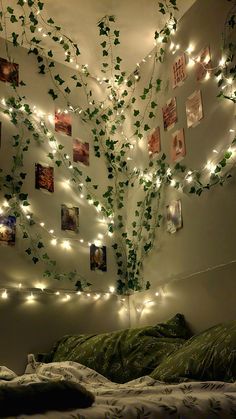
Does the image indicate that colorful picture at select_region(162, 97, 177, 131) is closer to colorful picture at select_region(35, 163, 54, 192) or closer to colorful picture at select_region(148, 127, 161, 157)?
colorful picture at select_region(148, 127, 161, 157)

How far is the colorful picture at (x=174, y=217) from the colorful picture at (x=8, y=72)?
4.87 feet

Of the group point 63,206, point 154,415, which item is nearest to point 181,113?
point 63,206

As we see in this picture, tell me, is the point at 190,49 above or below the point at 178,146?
above

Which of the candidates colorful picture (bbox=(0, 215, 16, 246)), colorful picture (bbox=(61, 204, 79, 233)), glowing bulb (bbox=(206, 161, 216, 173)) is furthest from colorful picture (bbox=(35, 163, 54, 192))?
glowing bulb (bbox=(206, 161, 216, 173))

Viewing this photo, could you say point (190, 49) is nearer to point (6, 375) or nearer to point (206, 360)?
point (206, 360)

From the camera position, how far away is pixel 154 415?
46.3 inches

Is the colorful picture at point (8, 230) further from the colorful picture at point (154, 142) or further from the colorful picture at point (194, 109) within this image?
the colorful picture at point (194, 109)

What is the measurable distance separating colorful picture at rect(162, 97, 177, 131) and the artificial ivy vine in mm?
162

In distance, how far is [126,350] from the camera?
2387mm

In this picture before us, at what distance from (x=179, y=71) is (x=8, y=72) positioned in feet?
4.17

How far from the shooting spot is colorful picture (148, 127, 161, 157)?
3.33 meters

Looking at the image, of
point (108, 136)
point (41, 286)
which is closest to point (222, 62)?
point (108, 136)

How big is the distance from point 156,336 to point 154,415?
52.0 inches

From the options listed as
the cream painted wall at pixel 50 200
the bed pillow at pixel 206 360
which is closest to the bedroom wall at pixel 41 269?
the cream painted wall at pixel 50 200
